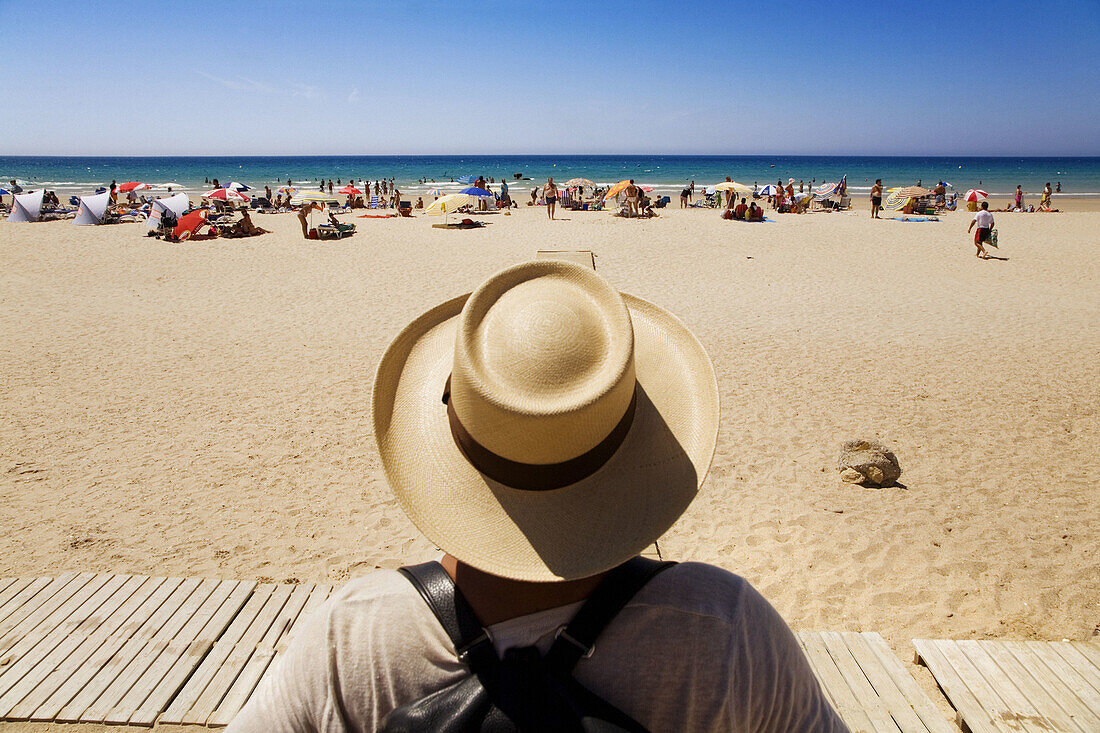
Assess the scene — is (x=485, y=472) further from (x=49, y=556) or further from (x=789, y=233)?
(x=789, y=233)

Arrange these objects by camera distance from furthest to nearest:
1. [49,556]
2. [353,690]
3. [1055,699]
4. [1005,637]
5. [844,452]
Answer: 1. [844,452]
2. [49,556]
3. [1005,637]
4. [1055,699]
5. [353,690]

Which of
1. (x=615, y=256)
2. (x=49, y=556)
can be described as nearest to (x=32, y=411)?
(x=49, y=556)

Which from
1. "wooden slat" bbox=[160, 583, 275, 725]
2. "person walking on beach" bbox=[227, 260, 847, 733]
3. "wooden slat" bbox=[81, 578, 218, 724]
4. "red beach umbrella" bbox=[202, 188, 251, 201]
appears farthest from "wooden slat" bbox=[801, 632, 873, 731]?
"red beach umbrella" bbox=[202, 188, 251, 201]

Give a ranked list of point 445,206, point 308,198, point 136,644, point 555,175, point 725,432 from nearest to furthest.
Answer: point 136,644 → point 725,432 → point 445,206 → point 308,198 → point 555,175

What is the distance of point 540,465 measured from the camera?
107 centimetres

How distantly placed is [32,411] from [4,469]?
139 cm

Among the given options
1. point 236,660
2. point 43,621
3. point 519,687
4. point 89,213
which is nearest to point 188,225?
point 89,213

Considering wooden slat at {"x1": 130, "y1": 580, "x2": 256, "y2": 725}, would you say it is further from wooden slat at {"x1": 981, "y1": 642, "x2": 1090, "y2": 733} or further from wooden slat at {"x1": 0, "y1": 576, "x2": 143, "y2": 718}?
wooden slat at {"x1": 981, "y1": 642, "x2": 1090, "y2": 733}

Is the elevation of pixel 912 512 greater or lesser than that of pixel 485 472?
lesser

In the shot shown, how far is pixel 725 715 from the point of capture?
1.01 meters

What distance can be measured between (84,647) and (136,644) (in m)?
0.23

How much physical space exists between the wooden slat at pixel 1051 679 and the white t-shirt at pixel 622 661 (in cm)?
247

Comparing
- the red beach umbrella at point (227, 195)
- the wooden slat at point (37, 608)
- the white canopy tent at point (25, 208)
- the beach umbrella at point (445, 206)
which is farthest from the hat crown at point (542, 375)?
the white canopy tent at point (25, 208)

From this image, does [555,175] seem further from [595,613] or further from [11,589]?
[595,613]
